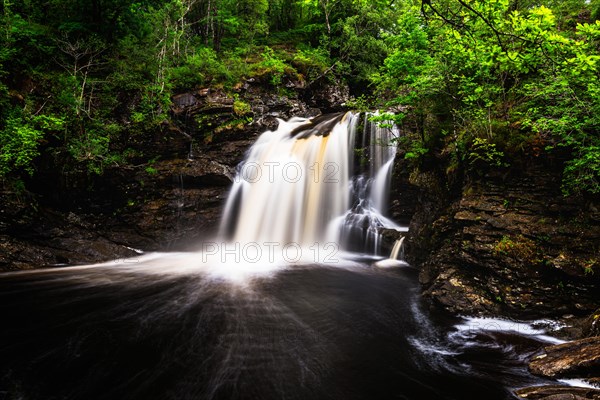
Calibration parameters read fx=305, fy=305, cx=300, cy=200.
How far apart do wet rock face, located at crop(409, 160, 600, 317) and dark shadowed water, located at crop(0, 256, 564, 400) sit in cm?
58

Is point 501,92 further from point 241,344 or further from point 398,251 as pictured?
point 241,344

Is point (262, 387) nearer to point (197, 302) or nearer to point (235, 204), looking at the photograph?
point (197, 302)

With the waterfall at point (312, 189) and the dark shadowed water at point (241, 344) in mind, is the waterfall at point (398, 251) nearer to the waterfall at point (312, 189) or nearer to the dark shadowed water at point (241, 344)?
the waterfall at point (312, 189)

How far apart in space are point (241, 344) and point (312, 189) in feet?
24.4

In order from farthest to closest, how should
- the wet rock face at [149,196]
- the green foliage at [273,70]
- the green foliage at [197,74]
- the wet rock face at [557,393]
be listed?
the green foliage at [273,70] < the green foliage at [197,74] < the wet rock face at [149,196] < the wet rock face at [557,393]

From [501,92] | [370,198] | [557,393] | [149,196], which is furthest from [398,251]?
[149,196]

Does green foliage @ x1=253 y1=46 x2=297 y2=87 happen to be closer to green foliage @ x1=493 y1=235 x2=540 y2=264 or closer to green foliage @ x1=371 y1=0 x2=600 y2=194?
green foliage @ x1=371 y1=0 x2=600 y2=194

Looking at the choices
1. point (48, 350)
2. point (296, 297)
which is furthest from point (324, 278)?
point (48, 350)

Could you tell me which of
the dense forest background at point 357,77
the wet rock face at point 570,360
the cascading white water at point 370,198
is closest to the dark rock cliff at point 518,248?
the dense forest background at point 357,77

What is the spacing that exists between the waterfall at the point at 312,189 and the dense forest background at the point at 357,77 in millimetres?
1798

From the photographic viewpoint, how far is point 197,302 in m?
6.37

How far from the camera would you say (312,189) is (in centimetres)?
1160

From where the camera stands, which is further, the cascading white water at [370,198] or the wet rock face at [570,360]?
the cascading white water at [370,198]

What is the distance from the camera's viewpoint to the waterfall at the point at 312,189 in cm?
1064
